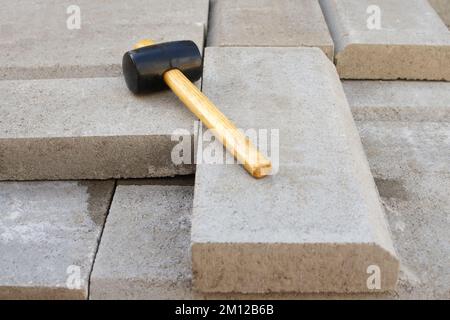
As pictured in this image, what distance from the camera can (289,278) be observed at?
1.69 metres

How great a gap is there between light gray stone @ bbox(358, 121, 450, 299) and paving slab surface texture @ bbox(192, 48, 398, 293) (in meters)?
0.16

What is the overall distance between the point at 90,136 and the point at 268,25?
4.10 ft

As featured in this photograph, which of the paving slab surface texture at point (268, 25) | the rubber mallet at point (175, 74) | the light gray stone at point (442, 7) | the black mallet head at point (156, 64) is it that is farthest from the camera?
the light gray stone at point (442, 7)

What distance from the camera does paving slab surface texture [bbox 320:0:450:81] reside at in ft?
8.95

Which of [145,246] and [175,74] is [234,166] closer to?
[145,246]

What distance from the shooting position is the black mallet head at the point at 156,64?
223 cm

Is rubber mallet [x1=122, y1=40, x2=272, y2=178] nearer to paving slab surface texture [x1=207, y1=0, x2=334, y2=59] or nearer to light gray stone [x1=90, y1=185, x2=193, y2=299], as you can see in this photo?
light gray stone [x1=90, y1=185, x2=193, y2=299]

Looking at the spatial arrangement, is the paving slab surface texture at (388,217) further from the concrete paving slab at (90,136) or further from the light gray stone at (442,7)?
the light gray stone at (442,7)

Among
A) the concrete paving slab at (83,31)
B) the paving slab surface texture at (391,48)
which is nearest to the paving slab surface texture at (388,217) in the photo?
the paving slab surface texture at (391,48)

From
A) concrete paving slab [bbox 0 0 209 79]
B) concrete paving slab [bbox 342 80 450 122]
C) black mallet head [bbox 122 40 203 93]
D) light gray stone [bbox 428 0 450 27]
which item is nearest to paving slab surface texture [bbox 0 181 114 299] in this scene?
black mallet head [bbox 122 40 203 93]

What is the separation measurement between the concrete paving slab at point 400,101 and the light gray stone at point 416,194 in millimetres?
50

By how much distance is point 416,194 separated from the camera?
→ 7.11ft
